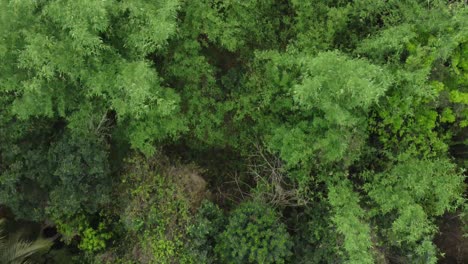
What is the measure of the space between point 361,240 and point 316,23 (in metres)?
5.98

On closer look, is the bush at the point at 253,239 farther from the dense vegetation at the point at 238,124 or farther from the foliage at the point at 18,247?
the foliage at the point at 18,247

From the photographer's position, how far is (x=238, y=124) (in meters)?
→ 12.1

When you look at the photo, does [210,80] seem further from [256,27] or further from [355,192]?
[355,192]

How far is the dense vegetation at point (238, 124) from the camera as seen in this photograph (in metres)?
9.13

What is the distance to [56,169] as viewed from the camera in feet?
31.0

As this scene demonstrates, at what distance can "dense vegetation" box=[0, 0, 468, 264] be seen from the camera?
30.0 ft

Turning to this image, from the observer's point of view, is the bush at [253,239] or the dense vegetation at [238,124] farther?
the bush at [253,239]

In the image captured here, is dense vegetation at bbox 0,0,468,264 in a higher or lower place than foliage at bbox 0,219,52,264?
higher

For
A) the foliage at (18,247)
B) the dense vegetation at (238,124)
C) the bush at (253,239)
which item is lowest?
the foliage at (18,247)

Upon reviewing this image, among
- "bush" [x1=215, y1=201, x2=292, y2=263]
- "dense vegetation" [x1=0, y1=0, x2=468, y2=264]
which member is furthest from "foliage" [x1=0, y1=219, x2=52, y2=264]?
"bush" [x1=215, y1=201, x2=292, y2=263]

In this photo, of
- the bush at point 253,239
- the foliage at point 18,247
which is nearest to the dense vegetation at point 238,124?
the bush at point 253,239

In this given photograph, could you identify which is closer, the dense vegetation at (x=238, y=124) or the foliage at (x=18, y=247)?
the dense vegetation at (x=238, y=124)

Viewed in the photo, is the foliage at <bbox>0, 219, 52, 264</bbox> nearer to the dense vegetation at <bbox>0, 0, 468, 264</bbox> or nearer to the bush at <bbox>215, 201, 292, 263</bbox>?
the dense vegetation at <bbox>0, 0, 468, 264</bbox>

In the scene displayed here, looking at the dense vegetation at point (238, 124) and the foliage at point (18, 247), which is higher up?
the dense vegetation at point (238, 124)
